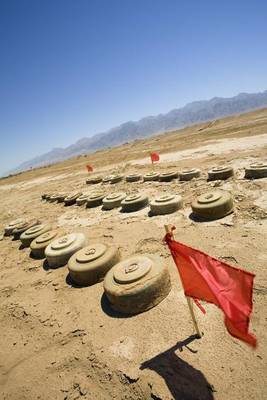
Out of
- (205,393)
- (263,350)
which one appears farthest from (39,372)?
(263,350)

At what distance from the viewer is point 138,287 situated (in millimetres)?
4930

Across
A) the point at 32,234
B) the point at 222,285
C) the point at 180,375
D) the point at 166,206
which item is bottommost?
the point at 180,375

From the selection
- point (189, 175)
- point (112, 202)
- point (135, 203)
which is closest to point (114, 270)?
point (135, 203)

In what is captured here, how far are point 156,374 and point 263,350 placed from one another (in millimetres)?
1483

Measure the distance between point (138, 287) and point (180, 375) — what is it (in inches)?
61.0

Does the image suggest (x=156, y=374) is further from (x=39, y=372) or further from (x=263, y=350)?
(x=39, y=372)

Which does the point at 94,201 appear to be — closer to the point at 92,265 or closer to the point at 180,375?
the point at 92,265

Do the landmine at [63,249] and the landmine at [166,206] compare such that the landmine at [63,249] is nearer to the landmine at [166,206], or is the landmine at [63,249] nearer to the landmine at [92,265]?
the landmine at [92,265]

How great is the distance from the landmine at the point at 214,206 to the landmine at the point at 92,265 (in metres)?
3.03

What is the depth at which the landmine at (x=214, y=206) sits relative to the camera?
317 inches

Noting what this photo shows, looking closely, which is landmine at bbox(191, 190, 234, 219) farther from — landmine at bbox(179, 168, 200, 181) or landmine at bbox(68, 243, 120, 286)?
landmine at bbox(179, 168, 200, 181)

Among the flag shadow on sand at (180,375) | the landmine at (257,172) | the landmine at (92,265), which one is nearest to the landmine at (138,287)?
the landmine at (92,265)

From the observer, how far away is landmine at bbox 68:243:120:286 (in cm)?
628

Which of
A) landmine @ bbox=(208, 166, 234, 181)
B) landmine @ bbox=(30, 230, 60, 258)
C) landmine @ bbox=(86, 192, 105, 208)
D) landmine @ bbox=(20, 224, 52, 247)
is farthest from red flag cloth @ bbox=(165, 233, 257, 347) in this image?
landmine @ bbox=(86, 192, 105, 208)
